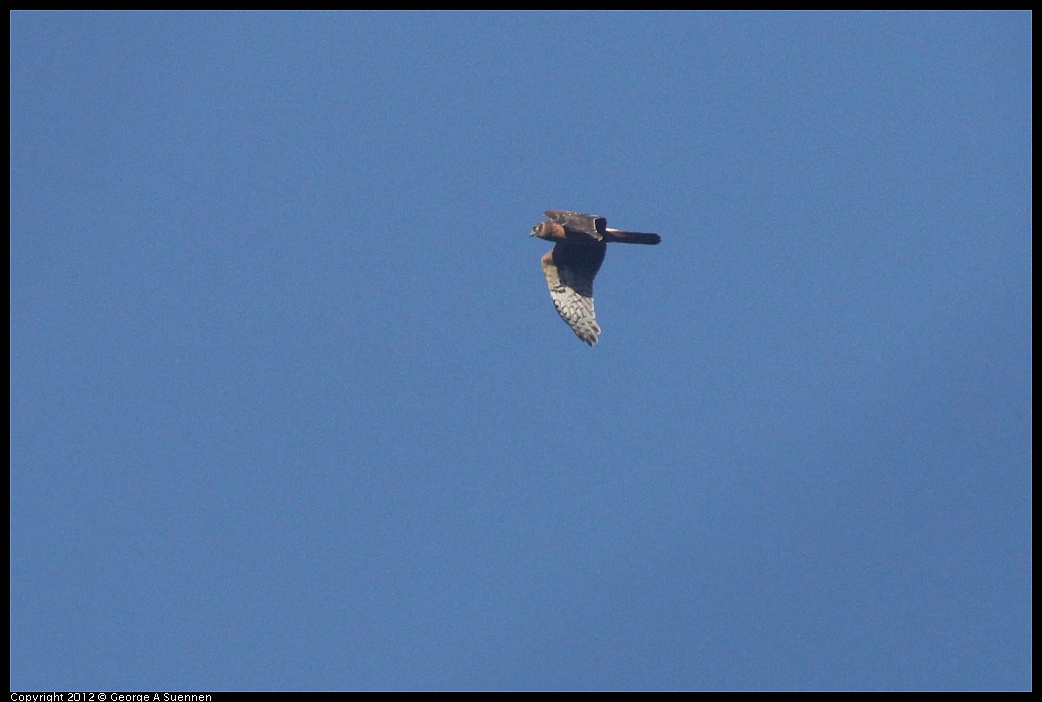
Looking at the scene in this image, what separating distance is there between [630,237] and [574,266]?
6.48 ft

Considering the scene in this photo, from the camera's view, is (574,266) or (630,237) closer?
(630,237)

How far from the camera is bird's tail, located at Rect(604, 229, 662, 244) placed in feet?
95.9

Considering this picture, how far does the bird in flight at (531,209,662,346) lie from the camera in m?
29.8

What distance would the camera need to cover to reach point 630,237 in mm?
29453

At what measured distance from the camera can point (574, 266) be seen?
3075 centimetres

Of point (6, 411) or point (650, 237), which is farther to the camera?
point (6, 411)

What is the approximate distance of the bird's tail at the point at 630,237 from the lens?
1151 inches

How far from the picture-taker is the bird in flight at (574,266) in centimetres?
2980
